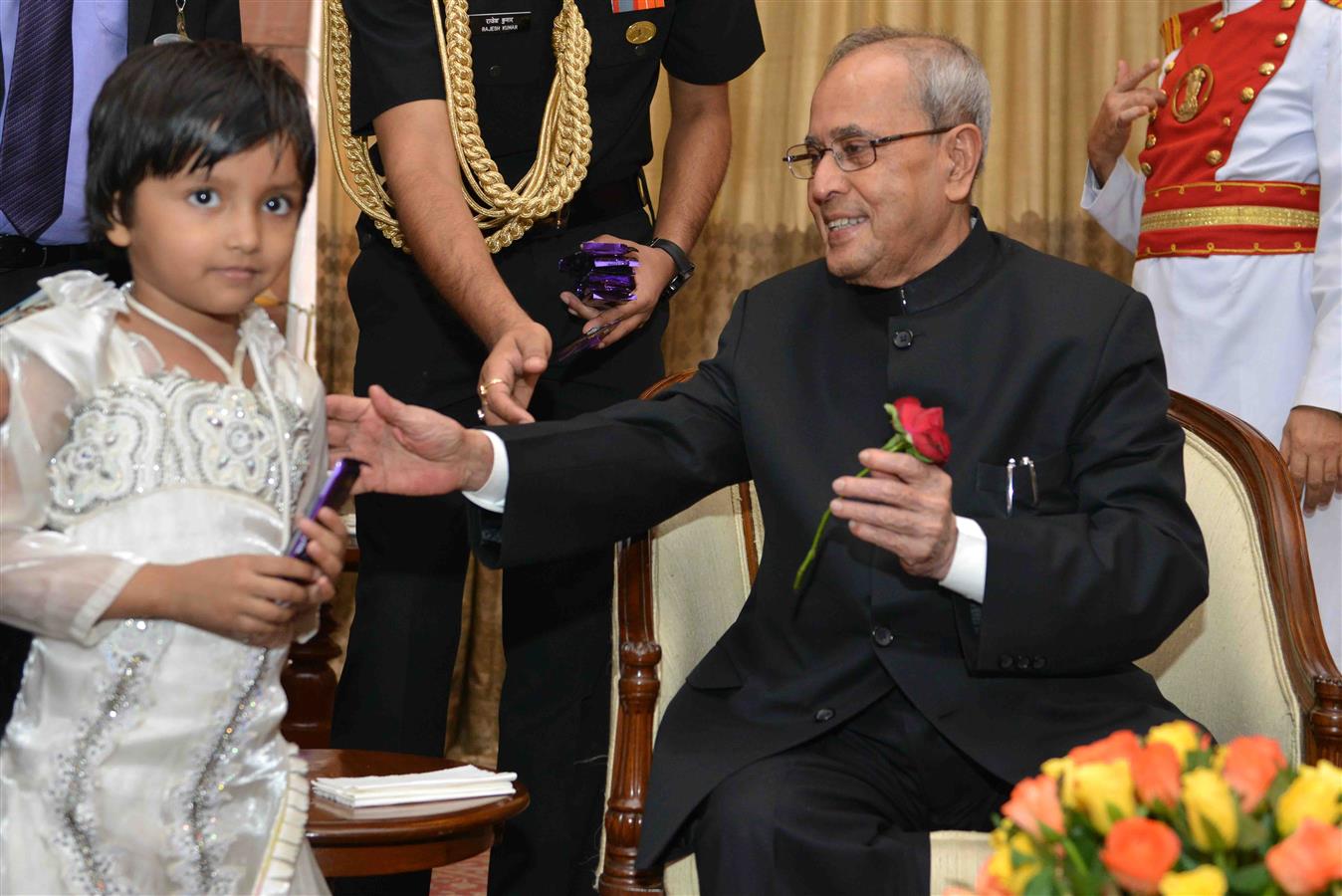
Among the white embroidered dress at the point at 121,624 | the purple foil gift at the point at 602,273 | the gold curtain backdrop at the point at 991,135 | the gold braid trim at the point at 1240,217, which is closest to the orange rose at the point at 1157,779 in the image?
the white embroidered dress at the point at 121,624

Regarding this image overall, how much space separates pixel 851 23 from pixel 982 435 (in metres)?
2.39

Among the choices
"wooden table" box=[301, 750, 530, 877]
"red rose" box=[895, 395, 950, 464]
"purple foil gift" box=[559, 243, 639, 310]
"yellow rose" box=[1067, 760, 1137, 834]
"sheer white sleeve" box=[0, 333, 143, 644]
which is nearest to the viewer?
"yellow rose" box=[1067, 760, 1137, 834]

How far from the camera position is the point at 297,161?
181 cm

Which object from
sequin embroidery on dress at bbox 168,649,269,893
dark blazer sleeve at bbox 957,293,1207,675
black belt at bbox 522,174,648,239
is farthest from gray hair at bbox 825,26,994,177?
sequin embroidery on dress at bbox 168,649,269,893

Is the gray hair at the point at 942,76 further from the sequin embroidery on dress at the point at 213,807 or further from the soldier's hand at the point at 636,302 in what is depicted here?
the sequin embroidery on dress at the point at 213,807

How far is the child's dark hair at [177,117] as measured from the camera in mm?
1718

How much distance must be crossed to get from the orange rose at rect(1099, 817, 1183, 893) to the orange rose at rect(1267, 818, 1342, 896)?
0.07m

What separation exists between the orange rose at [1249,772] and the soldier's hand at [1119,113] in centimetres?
231

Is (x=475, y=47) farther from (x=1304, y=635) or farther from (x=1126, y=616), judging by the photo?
(x=1304, y=635)

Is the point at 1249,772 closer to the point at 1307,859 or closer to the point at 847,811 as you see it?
the point at 1307,859

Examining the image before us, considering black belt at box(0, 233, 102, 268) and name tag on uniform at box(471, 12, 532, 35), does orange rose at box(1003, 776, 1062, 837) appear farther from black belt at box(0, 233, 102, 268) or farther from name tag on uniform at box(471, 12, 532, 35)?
name tag on uniform at box(471, 12, 532, 35)

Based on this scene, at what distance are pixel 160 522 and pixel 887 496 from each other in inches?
33.5

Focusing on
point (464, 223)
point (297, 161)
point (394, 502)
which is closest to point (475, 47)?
point (464, 223)

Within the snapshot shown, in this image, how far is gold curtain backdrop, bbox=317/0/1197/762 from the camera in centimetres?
430
